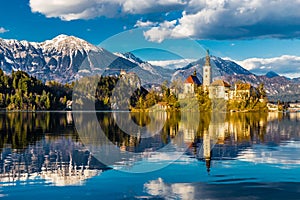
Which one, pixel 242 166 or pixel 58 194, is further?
pixel 242 166

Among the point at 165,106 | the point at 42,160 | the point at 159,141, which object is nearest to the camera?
the point at 42,160

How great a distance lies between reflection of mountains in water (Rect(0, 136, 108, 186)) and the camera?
2330 centimetres

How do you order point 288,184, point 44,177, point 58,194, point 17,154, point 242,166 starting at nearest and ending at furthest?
point 58,194
point 288,184
point 44,177
point 242,166
point 17,154

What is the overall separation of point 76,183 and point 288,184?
1104 centimetres

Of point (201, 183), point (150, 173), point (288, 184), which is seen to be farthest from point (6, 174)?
point (288, 184)

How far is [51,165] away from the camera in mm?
27547

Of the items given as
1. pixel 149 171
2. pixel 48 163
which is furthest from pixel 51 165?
pixel 149 171

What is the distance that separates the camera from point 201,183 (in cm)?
2195

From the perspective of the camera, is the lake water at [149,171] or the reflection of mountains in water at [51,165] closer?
the lake water at [149,171]

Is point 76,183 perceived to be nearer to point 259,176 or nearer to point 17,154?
point 259,176

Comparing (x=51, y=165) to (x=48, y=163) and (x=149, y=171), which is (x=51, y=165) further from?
(x=149, y=171)

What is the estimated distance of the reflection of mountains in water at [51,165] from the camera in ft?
76.4

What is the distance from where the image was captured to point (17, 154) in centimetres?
3253

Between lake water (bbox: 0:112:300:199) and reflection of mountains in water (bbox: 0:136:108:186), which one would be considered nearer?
lake water (bbox: 0:112:300:199)
